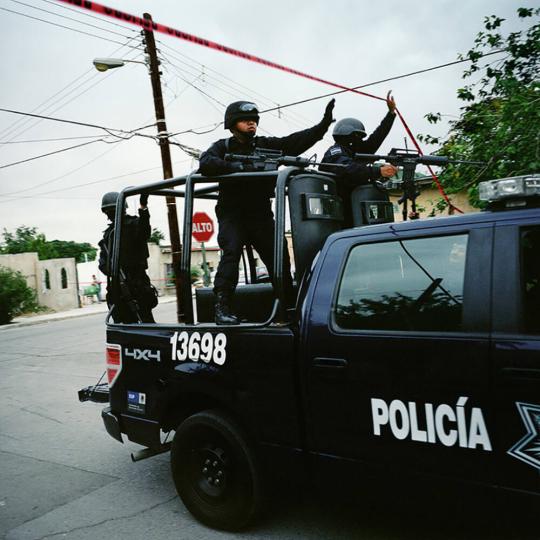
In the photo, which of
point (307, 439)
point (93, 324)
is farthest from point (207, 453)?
point (93, 324)

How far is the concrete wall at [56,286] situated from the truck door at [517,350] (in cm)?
2484

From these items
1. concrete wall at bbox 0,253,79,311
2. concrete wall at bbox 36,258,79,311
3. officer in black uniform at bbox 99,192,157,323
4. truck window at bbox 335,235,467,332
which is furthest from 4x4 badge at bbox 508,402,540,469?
concrete wall at bbox 36,258,79,311

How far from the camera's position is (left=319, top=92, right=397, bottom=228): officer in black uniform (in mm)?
3654

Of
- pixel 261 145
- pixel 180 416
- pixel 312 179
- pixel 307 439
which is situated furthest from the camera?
pixel 261 145

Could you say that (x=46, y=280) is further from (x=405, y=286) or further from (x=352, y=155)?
(x=405, y=286)

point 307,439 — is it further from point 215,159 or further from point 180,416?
point 215,159

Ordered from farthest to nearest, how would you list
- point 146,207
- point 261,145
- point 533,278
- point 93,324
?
point 93,324, point 146,207, point 261,145, point 533,278

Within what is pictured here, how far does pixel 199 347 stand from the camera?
3119mm

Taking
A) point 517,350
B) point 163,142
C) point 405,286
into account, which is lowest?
point 517,350

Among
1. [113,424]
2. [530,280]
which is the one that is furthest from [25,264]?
[530,280]

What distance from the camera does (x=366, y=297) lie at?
2547 mm

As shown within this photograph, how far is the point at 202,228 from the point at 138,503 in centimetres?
856

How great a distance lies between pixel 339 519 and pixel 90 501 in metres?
1.81

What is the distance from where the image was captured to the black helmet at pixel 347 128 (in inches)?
174
